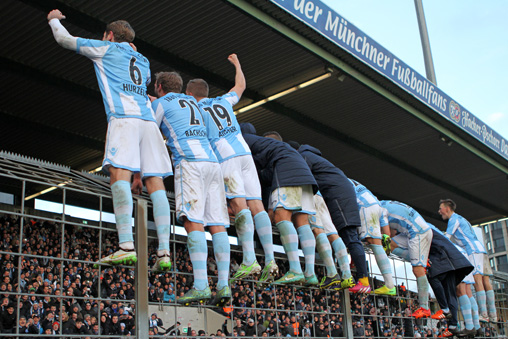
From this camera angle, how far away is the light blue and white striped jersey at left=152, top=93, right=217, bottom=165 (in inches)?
257

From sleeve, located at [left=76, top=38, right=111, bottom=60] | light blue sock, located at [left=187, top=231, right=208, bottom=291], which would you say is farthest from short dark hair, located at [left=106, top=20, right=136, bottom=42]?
light blue sock, located at [left=187, top=231, right=208, bottom=291]

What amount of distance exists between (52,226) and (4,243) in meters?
2.65

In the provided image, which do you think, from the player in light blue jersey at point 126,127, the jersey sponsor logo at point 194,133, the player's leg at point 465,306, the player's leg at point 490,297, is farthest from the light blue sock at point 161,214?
the player's leg at point 490,297

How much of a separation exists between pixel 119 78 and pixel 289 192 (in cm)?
275

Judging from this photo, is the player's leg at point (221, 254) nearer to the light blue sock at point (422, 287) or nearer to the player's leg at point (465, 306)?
the light blue sock at point (422, 287)

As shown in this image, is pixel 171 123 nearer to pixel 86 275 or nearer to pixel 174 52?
pixel 174 52

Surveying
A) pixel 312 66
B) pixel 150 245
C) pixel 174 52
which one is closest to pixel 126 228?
pixel 174 52

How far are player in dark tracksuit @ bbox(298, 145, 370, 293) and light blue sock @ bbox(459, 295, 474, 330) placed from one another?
134 inches

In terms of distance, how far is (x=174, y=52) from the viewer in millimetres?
11070

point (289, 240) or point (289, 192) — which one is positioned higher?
point (289, 192)

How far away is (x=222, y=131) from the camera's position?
7.43 meters

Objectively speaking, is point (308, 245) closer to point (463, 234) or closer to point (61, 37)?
point (61, 37)

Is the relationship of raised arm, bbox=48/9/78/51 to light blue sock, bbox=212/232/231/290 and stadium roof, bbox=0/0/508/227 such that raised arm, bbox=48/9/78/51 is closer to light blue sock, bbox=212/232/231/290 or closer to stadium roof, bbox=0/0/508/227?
light blue sock, bbox=212/232/231/290

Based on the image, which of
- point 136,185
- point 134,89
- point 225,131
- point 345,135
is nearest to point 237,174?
point 225,131
